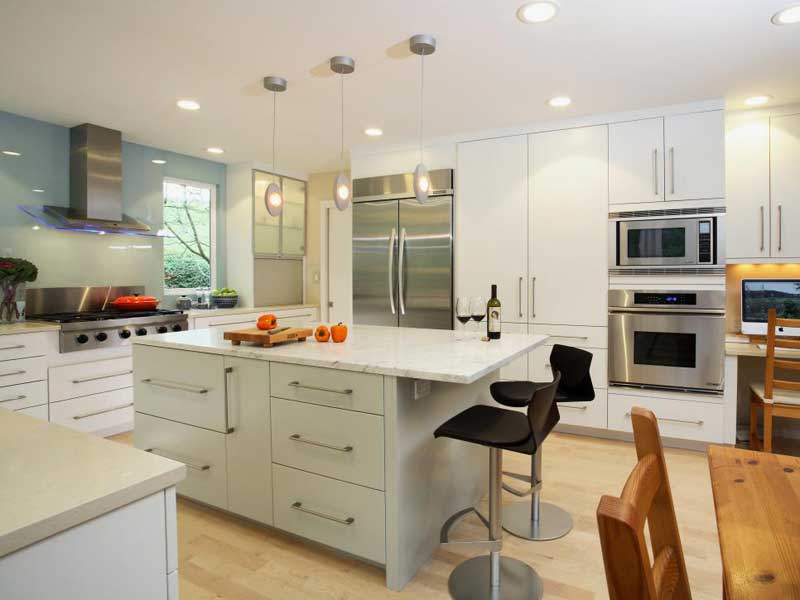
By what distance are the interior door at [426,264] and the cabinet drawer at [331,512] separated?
2408 millimetres

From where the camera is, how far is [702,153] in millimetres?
3486

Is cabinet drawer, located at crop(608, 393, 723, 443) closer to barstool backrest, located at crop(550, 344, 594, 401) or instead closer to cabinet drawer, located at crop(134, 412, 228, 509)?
barstool backrest, located at crop(550, 344, 594, 401)

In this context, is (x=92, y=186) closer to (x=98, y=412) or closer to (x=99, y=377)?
(x=99, y=377)

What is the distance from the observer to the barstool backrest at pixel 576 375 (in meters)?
2.51

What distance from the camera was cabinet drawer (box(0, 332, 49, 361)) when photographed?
3266 millimetres

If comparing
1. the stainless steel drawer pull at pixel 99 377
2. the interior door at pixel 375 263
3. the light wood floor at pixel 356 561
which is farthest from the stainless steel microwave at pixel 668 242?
the stainless steel drawer pull at pixel 99 377

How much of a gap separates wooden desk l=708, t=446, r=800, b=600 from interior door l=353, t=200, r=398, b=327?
11.5 ft

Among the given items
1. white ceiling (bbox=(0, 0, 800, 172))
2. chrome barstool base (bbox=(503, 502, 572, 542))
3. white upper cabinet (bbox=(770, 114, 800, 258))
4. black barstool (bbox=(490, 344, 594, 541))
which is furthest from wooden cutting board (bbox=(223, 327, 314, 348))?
white upper cabinet (bbox=(770, 114, 800, 258))

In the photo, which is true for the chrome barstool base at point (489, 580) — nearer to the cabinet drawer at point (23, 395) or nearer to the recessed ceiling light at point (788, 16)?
the recessed ceiling light at point (788, 16)

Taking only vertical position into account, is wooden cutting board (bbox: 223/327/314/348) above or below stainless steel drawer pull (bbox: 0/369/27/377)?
above

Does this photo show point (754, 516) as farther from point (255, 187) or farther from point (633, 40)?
point (255, 187)

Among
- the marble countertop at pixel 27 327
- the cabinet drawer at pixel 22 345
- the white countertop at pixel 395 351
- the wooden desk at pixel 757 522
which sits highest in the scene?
the marble countertop at pixel 27 327

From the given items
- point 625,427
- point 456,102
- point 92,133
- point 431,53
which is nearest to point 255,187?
point 92,133

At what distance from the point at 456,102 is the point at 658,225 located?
1736mm
